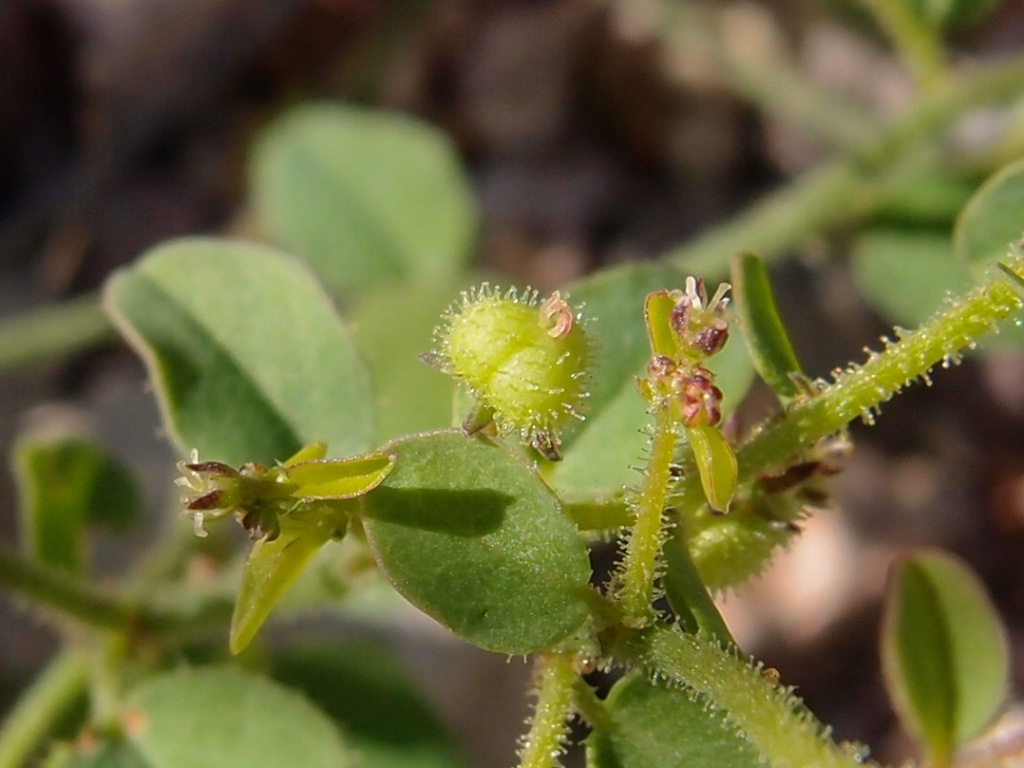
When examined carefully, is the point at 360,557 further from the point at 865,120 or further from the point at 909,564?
the point at 865,120

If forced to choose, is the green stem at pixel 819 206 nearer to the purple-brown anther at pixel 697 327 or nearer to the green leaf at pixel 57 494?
the green leaf at pixel 57 494

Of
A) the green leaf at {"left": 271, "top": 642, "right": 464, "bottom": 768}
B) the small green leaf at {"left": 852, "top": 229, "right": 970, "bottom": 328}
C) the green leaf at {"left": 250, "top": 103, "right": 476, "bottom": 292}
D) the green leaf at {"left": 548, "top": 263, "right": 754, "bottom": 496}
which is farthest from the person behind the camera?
the green leaf at {"left": 250, "top": 103, "right": 476, "bottom": 292}

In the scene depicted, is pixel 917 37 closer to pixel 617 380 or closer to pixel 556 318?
pixel 617 380

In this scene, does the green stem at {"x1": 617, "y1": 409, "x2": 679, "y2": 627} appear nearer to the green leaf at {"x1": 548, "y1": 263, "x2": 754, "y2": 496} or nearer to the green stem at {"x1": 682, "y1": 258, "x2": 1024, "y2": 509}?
the green stem at {"x1": 682, "y1": 258, "x2": 1024, "y2": 509}

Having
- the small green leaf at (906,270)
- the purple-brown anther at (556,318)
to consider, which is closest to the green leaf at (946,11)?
the small green leaf at (906,270)

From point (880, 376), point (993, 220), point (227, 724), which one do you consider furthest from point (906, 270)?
point (227, 724)

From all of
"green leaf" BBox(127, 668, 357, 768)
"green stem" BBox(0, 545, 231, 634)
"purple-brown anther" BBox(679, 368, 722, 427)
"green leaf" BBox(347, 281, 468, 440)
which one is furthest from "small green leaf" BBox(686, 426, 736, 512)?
"green stem" BBox(0, 545, 231, 634)
